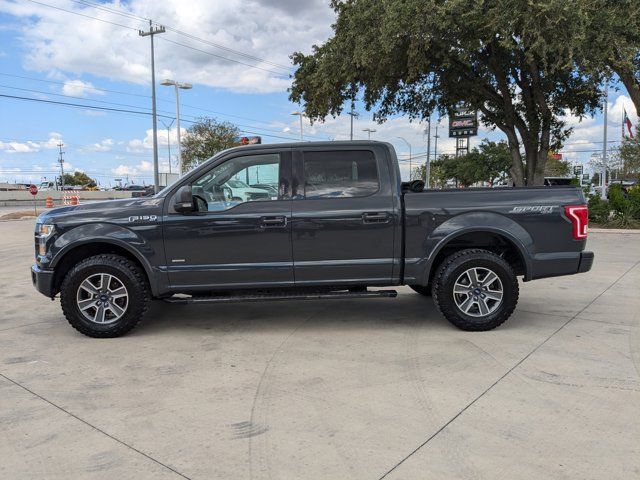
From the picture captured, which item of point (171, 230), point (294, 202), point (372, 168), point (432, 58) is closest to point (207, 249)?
point (171, 230)

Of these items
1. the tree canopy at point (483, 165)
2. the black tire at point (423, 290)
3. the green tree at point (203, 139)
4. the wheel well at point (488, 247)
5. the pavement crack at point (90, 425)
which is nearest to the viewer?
the pavement crack at point (90, 425)

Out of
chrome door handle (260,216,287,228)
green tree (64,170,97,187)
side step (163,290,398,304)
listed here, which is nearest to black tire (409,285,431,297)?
side step (163,290,398,304)

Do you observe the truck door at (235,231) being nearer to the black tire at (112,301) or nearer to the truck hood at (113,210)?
the truck hood at (113,210)

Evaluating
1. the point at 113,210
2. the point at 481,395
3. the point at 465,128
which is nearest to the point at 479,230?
the point at 481,395

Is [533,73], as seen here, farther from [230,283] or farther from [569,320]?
[230,283]

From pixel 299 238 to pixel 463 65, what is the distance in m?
17.6

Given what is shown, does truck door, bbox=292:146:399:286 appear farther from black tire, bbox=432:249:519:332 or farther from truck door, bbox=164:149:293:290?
black tire, bbox=432:249:519:332

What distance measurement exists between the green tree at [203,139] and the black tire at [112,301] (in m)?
42.8

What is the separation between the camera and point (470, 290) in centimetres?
555

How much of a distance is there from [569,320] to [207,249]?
4.11 m

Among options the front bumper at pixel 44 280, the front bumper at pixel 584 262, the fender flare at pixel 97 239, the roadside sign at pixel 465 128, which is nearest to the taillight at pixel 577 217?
the front bumper at pixel 584 262

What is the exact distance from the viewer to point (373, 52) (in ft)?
55.8

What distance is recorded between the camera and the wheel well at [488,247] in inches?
223

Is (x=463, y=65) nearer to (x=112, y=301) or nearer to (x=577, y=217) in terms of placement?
(x=577, y=217)
